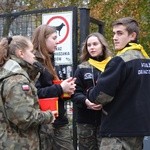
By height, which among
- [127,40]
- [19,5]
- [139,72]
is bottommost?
[139,72]

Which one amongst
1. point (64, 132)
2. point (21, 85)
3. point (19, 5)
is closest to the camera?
point (21, 85)

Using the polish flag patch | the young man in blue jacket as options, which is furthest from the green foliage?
the polish flag patch

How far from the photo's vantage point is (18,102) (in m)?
3.79

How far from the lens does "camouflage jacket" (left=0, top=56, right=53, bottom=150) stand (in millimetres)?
3809

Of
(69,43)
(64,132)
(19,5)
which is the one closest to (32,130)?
(64,132)

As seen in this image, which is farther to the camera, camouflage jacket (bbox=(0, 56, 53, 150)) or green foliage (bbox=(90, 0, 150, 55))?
green foliage (bbox=(90, 0, 150, 55))

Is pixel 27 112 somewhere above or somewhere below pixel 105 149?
above

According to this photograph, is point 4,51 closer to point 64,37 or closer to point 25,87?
point 25,87

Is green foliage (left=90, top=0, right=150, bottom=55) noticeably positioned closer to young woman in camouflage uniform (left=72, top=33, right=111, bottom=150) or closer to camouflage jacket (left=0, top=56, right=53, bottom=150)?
young woman in camouflage uniform (left=72, top=33, right=111, bottom=150)

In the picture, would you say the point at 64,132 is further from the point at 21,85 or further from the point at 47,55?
the point at 21,85

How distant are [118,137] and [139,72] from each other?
601 millimetres

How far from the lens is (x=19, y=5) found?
19547mm

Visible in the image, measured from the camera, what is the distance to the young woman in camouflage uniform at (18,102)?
12.5ft

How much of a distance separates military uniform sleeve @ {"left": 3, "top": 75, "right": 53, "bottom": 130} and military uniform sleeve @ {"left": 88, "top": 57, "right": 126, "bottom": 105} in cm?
59
